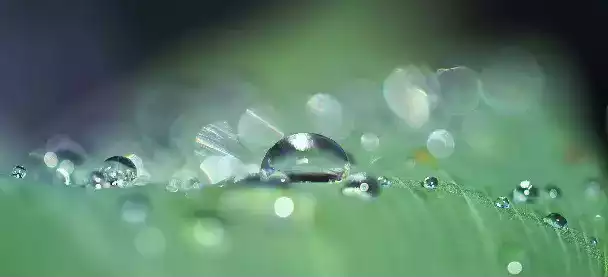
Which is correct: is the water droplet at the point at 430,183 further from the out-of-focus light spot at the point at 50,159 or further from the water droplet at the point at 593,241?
the out-of-focus light spot at the point at 50,159

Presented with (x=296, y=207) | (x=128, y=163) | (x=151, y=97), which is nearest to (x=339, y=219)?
(x=296, y=207)

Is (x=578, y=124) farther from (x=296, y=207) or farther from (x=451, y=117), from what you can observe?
(x=296, y=207)

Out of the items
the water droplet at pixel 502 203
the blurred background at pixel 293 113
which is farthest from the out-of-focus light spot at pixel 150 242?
the water droplet at pixel 502 203

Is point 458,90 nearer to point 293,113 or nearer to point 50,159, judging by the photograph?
point 293,113

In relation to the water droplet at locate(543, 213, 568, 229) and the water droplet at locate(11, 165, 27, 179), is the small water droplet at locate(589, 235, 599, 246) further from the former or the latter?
the water droplet at locate(11, 165, 27, 179)

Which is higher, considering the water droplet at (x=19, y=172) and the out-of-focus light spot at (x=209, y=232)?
the water droplet at (x=19, y=172)

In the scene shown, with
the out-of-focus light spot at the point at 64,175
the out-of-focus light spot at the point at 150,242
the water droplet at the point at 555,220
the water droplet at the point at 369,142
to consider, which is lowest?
the out-of-focus light spot at the point at 150,242
